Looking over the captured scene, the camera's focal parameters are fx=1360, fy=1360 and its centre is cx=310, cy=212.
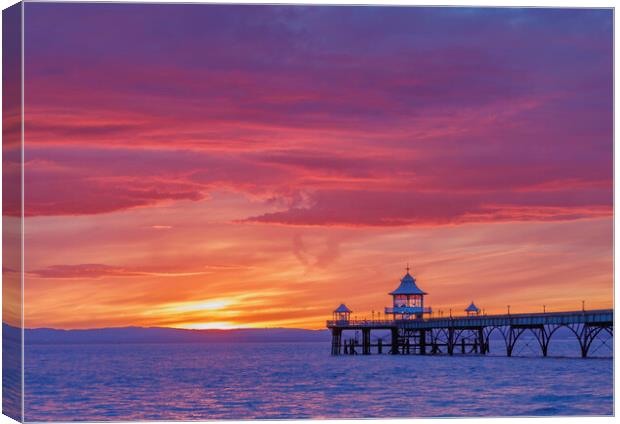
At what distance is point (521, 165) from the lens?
122 feet

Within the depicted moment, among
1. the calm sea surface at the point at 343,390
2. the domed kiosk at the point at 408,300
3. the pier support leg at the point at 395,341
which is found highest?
the domed kiosk at the point at 408,300

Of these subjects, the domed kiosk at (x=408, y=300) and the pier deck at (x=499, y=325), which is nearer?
the pier deck at (x=499, y=325)

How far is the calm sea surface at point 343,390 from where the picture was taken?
39.0 metres

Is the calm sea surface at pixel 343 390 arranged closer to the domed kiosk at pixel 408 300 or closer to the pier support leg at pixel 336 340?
the domed kiosk at pixel 408 300

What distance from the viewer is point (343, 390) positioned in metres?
52.6

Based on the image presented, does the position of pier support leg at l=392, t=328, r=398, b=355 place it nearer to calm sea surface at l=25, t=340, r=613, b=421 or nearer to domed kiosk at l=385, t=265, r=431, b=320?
domed kiosk at l=385, t=265, r=431, b=320

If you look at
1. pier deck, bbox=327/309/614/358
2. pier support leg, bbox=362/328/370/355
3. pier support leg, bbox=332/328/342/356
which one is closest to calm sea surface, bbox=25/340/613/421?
pier deck, bbox=327/309/614/358

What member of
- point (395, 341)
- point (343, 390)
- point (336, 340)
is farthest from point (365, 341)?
point (343, 390)

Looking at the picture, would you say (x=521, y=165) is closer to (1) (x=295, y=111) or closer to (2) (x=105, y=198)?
(1) (x=295, y=111)

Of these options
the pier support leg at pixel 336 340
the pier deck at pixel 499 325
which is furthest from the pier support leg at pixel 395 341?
the pier support leg at pixel 336 340

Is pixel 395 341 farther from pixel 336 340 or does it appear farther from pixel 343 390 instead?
pixel 343 390

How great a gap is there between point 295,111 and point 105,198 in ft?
19.2

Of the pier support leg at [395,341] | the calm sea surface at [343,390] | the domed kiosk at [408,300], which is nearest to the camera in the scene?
the calm sea surface at [343,390]

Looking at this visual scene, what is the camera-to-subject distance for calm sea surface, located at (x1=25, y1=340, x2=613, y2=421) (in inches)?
1535
